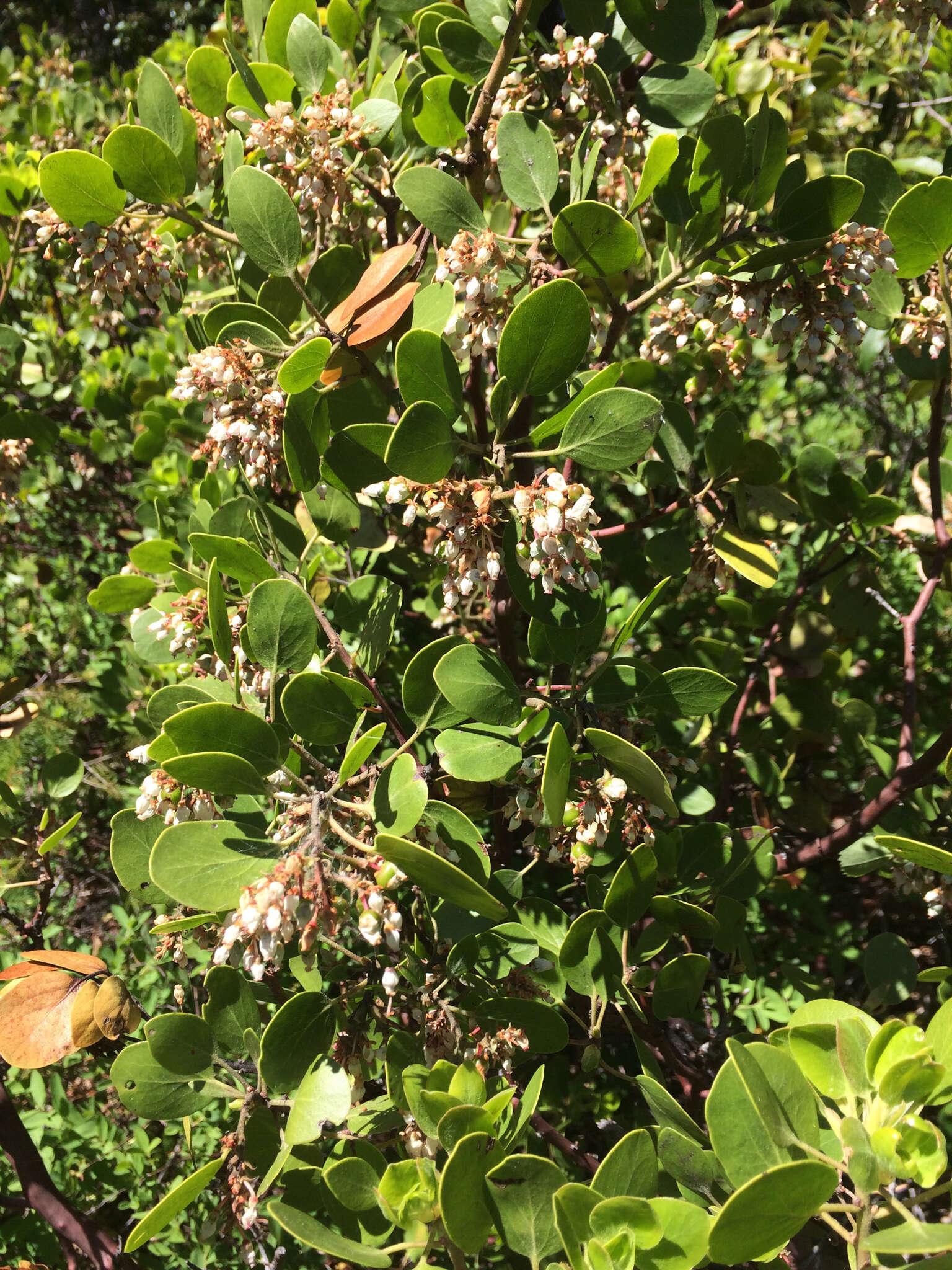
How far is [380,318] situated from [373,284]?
0.24 feet

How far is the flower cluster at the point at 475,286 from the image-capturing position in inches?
43.4

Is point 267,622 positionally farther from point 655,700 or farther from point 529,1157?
point 529,1157

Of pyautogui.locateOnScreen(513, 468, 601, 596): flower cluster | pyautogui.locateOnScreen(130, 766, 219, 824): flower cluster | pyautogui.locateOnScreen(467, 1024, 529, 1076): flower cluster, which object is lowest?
pyautogui.locateOnScreen(467, 1024, 529, 1076): flower cluster

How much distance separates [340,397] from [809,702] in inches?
49.9

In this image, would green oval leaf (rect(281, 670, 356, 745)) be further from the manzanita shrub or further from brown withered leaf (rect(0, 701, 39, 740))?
brown withered leaf (rect(0, 701, 39, 740))

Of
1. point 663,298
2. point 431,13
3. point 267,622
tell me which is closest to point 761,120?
point 663,298

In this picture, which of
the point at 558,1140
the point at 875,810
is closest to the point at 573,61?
the point at 875,810

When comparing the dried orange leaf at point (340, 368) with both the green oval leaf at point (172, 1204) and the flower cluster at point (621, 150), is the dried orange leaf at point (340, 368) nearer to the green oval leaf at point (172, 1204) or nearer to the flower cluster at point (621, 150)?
the flower cluster at point (621, 150)

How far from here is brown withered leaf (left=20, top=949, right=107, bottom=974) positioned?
1.27 m

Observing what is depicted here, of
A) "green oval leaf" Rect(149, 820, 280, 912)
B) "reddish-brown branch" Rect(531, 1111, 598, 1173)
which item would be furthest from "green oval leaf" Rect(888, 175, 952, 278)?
"reddish-brown branch" Rect(531, 1111, 598, 1173)

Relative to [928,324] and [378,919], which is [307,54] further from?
[378,919]

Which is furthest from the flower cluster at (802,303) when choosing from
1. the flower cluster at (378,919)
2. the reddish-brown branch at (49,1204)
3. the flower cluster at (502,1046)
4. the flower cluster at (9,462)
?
the reddish-brown branch at (49,1204)

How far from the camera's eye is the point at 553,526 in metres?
0.97

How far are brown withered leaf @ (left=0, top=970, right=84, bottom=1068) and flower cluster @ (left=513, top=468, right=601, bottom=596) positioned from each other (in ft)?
2.95
